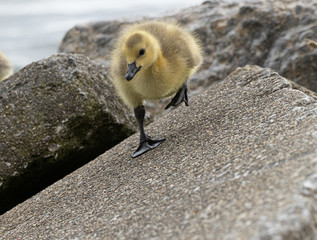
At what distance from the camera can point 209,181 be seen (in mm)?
2545

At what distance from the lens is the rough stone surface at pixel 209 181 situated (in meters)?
1.98

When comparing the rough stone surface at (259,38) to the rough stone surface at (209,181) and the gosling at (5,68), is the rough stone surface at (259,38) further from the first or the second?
the gosling at (5,68)

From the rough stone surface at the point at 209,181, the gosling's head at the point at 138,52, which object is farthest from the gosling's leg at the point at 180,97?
the gosling's head at the point at 138,52

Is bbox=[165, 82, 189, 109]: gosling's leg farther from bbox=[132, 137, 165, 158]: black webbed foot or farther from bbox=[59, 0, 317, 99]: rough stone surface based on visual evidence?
bbox=[59, 0, 317, 99]: rough stone surface

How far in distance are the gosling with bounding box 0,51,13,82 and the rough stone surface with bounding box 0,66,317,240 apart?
8.96 feet

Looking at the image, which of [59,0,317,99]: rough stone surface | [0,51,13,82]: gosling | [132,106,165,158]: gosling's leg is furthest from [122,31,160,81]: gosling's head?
[0,51,13,82]: gosling

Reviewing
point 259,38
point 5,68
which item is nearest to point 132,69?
point 259,38

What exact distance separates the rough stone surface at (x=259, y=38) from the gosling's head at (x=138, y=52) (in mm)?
2273

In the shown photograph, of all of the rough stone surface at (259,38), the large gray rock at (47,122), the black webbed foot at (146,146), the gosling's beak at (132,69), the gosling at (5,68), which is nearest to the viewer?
the gosling's beak at (132,69)

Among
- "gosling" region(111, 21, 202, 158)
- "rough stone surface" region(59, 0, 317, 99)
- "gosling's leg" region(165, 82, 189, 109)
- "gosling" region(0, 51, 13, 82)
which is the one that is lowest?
"rough stone surface" region(59, 0, 317, 99)

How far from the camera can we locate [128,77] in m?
3.40

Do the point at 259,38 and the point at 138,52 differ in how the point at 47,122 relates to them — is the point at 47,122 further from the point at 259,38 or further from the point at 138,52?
the point at 259,38

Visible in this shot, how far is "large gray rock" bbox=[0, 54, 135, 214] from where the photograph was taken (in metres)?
3.96

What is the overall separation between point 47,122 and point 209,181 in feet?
6.24
